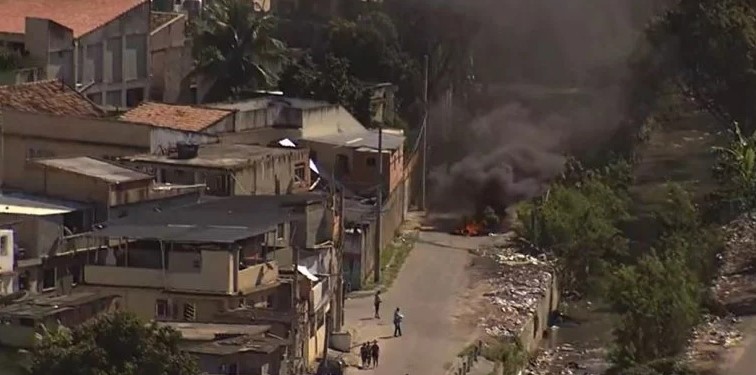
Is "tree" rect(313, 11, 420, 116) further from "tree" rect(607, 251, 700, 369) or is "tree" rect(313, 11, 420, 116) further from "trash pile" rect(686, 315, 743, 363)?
"tree" rect(607, 251, 700, 369)

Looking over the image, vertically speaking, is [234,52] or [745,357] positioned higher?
[234,52]

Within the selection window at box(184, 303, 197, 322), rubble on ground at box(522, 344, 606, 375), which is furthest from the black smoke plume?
window at box(184, 303, 197, 322)

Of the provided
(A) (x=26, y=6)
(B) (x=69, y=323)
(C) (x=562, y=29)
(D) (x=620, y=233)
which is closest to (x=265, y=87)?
(A) (x=26, y=6)

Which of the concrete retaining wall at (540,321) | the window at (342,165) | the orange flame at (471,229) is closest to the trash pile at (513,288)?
the concrete retaining wall at (540,321)

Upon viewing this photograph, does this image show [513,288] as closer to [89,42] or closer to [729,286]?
[729,286]

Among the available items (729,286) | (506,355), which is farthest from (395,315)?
(729,286)

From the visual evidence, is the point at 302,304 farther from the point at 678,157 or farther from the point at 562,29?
the point at 678,157
